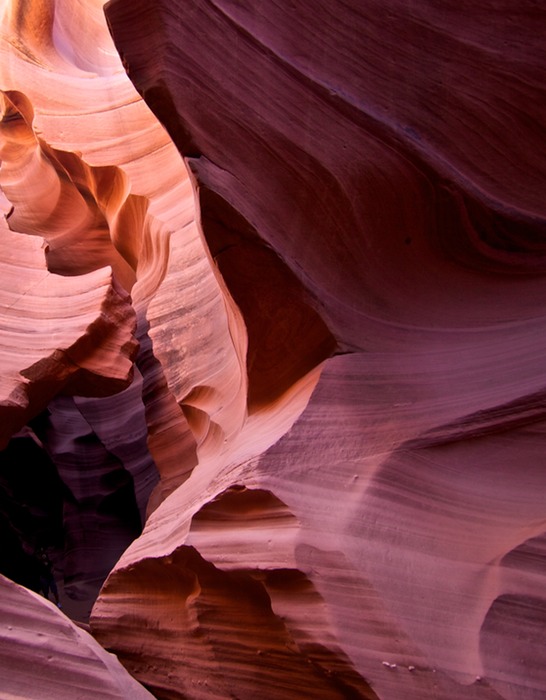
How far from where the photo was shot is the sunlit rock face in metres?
1.97

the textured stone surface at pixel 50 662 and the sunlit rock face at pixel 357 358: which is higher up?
the sunlit rock face at pixel 357 358

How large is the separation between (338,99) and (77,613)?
13.6ft

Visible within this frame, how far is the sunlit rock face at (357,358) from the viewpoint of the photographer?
197cm

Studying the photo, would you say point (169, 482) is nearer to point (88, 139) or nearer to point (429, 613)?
point (88, 139)

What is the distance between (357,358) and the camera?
7.64 ft

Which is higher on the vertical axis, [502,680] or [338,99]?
[338,99]

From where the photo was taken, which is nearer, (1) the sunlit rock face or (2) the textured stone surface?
(1) the sunlit rock face

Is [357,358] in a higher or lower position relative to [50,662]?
higher

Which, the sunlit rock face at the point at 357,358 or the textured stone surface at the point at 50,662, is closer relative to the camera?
the sunlit rock face at the point at 357,358

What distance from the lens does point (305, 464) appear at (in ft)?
7.08

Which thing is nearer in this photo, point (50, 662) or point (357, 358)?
point (357, 358)

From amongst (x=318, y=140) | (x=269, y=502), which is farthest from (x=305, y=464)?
(x=318, y=140)

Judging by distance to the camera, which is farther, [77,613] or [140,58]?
[77,613]

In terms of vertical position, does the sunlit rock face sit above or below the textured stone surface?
above
